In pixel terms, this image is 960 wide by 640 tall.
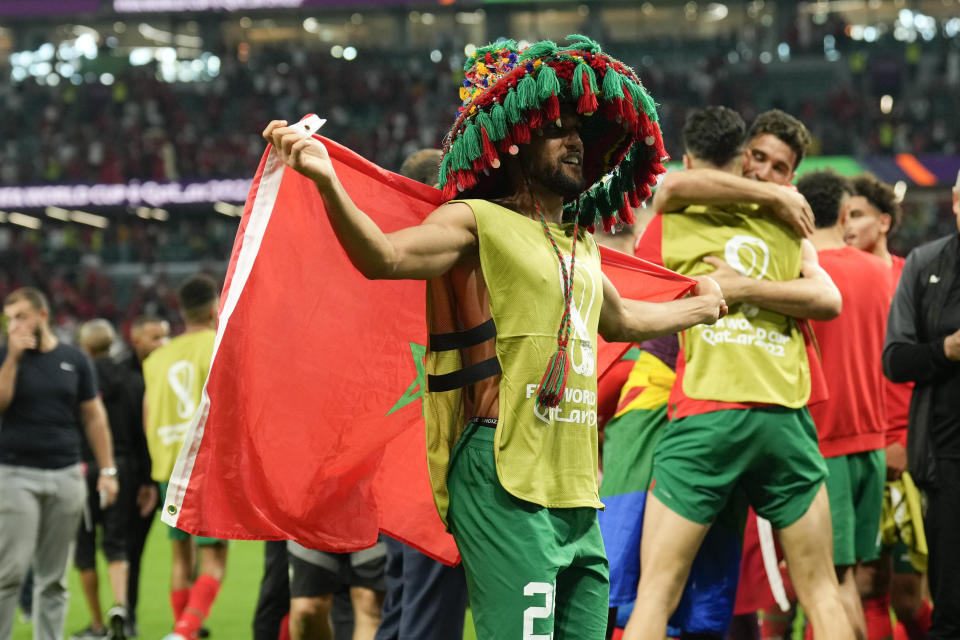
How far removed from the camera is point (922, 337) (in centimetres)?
459

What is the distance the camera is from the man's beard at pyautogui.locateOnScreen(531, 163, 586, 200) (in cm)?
300

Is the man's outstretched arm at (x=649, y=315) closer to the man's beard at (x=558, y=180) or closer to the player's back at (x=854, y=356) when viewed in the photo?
the man's beard at (x=558, y=180)

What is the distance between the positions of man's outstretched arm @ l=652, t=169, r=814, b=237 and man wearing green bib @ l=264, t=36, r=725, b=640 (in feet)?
3.73

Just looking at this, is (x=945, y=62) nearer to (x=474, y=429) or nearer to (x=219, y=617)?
(x=219, y=617)

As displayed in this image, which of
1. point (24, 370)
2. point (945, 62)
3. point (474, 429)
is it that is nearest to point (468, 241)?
point (474, 429)

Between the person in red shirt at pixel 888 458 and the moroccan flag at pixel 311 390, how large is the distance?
8.99 feet

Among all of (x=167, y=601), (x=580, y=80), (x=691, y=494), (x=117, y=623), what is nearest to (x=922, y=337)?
(x=691, y=494)

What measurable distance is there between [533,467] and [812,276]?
1.95 metres

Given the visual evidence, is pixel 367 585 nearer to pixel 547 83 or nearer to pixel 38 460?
pixel 38 460

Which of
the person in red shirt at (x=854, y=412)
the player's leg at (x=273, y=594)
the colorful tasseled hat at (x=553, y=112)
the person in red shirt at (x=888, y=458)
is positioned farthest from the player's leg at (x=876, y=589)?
the colorful tasseled hat at (x=553, y=112)

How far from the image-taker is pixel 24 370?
6.54 meters

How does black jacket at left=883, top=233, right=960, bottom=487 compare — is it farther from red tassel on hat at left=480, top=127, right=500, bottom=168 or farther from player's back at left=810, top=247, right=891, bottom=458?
red tassel on hat at left=480, top=127, right=500, bottom=168

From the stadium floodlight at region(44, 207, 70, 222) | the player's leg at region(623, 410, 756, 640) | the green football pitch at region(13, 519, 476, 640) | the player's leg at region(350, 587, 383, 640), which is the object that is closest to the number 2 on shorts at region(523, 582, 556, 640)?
the player's leg at region(623, 410, 756, 640)

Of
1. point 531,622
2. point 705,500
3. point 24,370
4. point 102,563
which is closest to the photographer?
point 531,622
